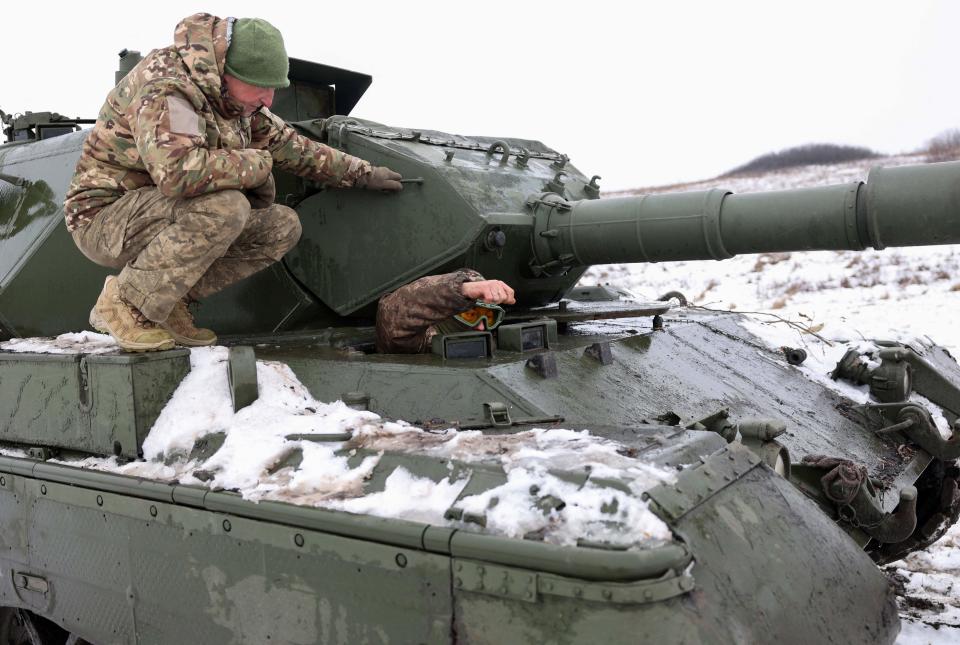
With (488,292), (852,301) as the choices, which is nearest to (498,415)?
(488,292)

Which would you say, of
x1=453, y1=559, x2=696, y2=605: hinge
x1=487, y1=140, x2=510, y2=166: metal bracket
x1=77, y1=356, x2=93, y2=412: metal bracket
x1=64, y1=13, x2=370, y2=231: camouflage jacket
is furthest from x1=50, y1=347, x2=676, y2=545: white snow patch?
x1=487, y1=140, x2=510, y2=166: metal bracket

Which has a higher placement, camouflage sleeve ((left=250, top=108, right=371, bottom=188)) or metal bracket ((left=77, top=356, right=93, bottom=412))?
camouflage sleeve ((left=250, top=108, right=371, bottom=188))

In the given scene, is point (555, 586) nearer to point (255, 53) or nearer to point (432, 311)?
point (432, 311)

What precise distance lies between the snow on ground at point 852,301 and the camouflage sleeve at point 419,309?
9.05 feet

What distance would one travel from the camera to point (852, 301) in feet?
49.8

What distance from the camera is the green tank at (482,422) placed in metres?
2.87

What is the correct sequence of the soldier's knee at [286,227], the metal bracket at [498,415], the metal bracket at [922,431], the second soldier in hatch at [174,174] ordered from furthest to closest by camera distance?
1. the metal bracket at [922,431]
2. the soldier's knee at [286,227]
3. the second soldier in hatch at [174,174]
4. the metal bracket at [498,415]

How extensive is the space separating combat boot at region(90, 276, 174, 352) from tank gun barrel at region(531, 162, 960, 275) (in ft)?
6.69

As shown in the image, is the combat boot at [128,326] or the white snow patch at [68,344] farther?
the white snow patch at [68,344]

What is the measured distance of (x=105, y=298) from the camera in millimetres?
4246

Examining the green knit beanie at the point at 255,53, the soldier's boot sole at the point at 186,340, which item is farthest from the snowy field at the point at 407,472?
the green knit beanie at the point at 255,53

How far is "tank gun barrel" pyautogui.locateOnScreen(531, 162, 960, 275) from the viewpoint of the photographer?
3914mm

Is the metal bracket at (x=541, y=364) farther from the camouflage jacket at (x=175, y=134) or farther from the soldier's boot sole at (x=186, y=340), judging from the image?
the soldier's boot sole at (x=186, y=340)

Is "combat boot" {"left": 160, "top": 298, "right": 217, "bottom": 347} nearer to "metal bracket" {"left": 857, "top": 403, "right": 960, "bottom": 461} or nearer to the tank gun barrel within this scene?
the tank gun barrel
